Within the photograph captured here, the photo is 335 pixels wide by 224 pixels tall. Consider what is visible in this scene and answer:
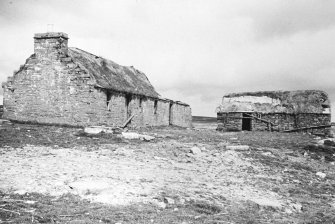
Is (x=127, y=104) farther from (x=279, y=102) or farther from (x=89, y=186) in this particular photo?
(x=89, y=186)

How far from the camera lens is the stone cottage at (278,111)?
2367 cm

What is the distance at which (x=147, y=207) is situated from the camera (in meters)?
5.55

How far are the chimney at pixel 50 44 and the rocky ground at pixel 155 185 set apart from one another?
7.82 metres

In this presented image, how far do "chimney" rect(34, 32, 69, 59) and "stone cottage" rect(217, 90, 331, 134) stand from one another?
1311 cm

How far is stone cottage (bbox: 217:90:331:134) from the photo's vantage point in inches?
932

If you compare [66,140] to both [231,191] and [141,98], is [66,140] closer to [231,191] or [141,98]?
[231,191]

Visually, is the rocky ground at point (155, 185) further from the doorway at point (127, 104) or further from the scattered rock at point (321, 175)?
the doorway at point (127, 104)

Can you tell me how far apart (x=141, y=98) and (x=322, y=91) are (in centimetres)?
1424

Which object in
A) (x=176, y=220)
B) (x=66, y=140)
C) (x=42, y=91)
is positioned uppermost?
(x=42, y=91)

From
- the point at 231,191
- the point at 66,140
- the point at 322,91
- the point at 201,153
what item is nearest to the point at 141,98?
the point at 66,140

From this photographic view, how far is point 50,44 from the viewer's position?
18.5m

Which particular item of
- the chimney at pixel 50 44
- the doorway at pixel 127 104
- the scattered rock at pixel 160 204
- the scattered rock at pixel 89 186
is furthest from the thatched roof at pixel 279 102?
the scattered rock at pixel 160 204

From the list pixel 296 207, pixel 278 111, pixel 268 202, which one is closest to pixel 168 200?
pixel 268 202

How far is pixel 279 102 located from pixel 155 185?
2032cm
